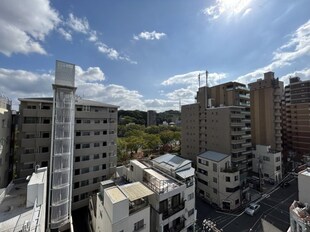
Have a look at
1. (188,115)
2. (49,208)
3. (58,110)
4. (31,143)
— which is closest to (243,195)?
(188,115)

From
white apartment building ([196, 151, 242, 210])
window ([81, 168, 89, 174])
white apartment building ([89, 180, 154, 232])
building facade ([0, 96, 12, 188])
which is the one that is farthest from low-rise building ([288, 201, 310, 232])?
building facade ([0, 96, 12, 188])

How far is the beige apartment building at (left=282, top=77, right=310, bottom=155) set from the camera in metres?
53.0

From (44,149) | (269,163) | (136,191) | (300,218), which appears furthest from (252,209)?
(44,149)

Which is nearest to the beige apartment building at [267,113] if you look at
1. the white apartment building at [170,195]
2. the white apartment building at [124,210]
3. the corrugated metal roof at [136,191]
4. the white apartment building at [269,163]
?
the white apartment building at [269,163]

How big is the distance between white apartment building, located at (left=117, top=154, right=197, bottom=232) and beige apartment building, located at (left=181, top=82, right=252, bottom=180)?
15.8 metres

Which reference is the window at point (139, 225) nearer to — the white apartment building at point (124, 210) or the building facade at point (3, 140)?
the white apartment building at point (124, 210)

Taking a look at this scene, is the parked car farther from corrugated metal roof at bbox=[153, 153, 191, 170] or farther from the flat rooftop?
the flat rooftop

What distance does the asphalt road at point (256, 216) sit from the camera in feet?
78.1

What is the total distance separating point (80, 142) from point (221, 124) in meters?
28.9

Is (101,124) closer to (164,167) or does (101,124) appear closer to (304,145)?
(164,167)

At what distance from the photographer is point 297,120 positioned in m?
55.7

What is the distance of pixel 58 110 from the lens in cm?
2102

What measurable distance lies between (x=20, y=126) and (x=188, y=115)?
37353 mm

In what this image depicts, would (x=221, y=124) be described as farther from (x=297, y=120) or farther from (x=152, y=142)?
(x=297, y=120)
